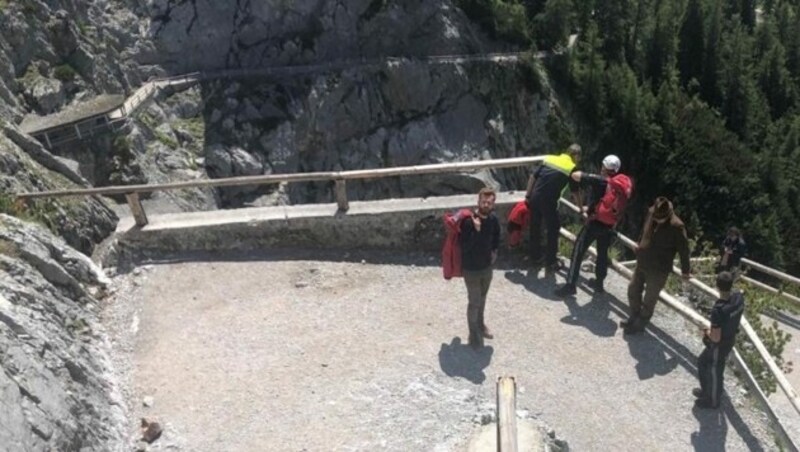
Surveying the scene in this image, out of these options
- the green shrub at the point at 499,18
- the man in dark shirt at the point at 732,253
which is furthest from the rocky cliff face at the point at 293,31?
the man in dark shirt at the point at 732,253

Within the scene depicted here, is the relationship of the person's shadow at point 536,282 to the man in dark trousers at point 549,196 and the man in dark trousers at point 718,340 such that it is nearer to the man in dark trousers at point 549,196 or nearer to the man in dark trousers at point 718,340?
the man in dark trousers at point 549,196

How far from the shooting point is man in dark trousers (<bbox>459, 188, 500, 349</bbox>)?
7.70 meters

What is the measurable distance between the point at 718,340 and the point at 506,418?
2.87m

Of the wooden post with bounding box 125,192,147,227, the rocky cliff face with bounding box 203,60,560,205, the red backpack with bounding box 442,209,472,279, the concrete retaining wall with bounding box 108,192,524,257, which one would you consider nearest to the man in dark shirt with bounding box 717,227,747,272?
the concrete retaining wall with bounding box 108,192,524,257

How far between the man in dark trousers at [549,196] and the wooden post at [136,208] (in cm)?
538

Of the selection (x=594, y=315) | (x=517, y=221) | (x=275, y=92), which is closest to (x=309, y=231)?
(x=517, y=221)

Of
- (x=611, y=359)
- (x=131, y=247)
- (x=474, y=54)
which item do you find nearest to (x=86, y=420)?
(x=131, y=247)

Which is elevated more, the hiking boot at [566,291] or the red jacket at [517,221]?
the red jacket at [517,221]

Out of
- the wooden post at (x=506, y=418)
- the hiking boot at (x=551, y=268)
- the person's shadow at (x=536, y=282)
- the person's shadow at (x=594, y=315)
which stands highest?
the wooden post at (x=506, y=418)

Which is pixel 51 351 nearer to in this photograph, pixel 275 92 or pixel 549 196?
pixel 549 196

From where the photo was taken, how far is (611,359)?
27.9 ft

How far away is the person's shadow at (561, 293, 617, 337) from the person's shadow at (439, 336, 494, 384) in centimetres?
133

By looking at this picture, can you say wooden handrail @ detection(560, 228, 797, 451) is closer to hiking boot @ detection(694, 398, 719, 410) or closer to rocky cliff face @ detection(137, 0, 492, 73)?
hiking boot @ detection(694, 398, 719, 410)

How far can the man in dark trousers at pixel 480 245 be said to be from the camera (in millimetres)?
7699
